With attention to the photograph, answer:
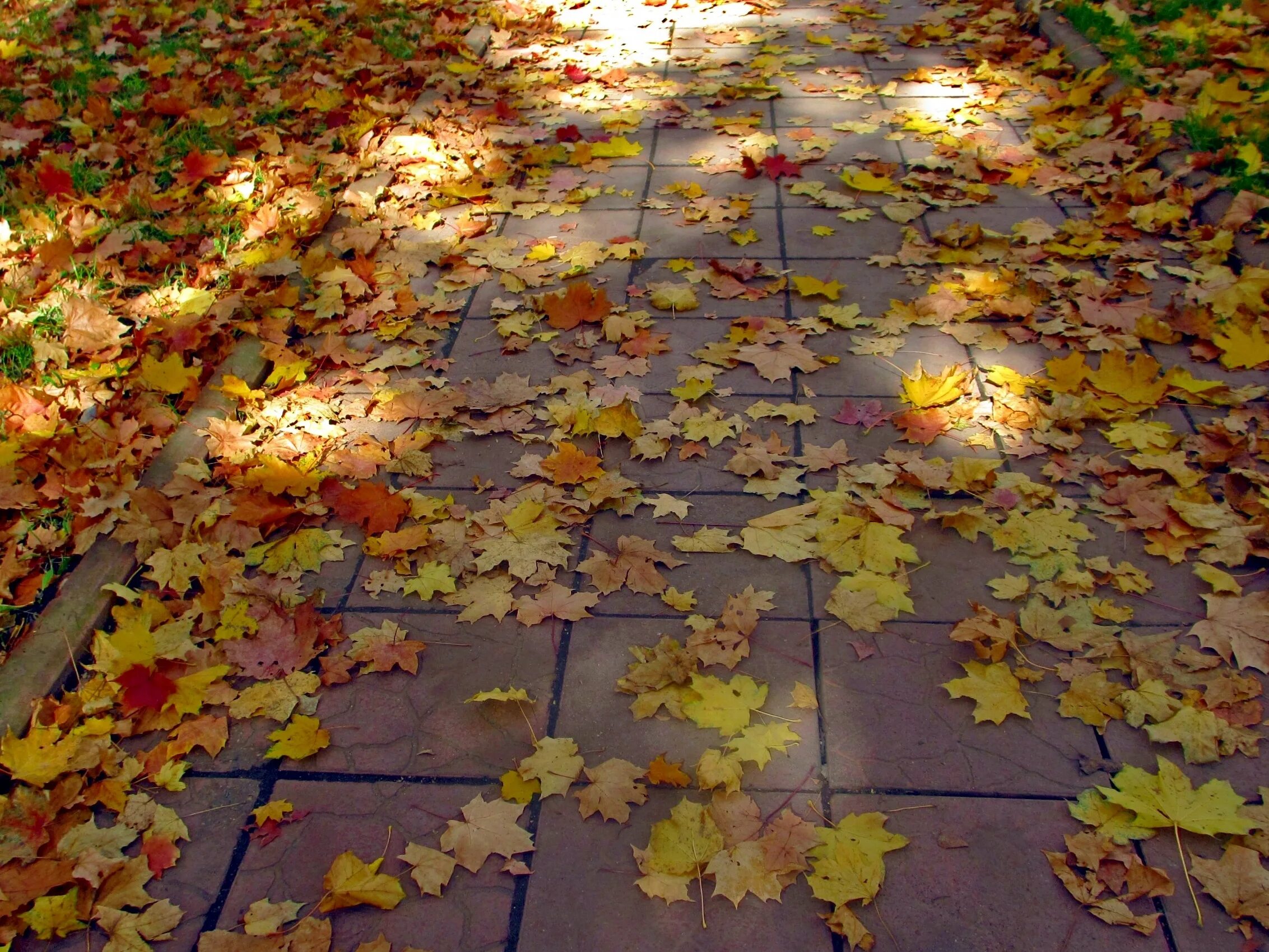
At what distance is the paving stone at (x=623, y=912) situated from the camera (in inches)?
79.1

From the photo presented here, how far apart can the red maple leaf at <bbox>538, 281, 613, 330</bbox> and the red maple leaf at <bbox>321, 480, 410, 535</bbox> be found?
45.8 inches

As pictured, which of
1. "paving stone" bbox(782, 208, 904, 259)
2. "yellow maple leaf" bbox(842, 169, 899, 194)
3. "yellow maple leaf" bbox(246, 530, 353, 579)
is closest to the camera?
"yellow maple leaf" bbox(246, 530, 353, 579)

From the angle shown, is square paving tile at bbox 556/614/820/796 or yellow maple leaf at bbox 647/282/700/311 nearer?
square paving tile at bbox 556/614/820/796

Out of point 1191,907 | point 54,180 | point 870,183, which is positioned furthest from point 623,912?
point 54,180

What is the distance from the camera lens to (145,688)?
2514mm

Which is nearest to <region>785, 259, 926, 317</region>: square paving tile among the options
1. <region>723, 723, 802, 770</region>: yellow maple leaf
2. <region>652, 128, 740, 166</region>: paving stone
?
<region>652, 128, 740, 166</region>: paving stone

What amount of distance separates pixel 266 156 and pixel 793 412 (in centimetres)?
339

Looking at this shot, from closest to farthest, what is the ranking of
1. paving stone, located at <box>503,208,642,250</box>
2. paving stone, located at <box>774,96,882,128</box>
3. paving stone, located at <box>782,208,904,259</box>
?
1. paving stone, located at <box>782,208,904,259</box>
2. paving stone, located at <box>503,208,642,250</box>
3. paving stone, located at <box>774,96,882,128</box>

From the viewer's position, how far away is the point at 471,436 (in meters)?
3.39

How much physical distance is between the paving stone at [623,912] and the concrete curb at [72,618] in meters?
1.44

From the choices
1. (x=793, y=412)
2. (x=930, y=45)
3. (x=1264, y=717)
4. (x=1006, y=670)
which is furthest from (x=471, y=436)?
(x=930, y=45)

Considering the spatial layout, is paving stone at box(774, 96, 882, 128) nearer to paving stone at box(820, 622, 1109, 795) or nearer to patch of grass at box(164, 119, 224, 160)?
patch of grass at box(164, 119, 224, 160)

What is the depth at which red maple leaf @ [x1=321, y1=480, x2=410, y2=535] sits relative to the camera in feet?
9.91

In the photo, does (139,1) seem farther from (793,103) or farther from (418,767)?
(418,767)
